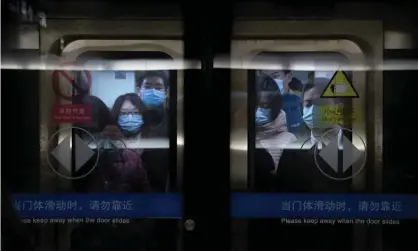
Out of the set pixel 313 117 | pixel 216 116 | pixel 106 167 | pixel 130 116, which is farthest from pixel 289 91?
pixel 106 167

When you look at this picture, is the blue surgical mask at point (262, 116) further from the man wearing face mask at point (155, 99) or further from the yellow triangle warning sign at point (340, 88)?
the man wearing face mask at point (155, 99)

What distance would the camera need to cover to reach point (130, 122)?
2.40m

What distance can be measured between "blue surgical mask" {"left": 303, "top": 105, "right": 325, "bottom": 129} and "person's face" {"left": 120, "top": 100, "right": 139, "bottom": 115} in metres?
0.70

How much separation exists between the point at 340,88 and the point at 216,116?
0.52 m

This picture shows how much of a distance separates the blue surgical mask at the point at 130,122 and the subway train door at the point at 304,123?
391 mm

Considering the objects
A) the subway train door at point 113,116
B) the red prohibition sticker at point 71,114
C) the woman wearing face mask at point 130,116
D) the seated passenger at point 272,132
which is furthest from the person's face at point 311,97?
the red prohibition sticker at point 71,114

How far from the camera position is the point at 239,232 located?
242 centimetres

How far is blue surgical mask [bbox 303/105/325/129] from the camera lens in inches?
93.7

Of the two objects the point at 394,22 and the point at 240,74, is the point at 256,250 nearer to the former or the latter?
the point at 240,74

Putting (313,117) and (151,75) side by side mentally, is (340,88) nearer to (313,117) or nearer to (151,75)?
(313,117)

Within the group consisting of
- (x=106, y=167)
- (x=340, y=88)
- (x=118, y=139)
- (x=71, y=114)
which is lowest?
(x=106, y=167)

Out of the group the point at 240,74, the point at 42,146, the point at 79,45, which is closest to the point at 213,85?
the point at 240,74

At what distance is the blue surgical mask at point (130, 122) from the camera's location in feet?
7.86

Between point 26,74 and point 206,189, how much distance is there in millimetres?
891
